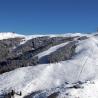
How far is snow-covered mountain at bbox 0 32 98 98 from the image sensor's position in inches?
1313

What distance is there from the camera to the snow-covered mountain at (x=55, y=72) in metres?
33.3

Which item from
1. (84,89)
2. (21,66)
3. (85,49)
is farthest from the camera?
(85,49)

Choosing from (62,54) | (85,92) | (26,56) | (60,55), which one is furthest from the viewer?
(26,56)

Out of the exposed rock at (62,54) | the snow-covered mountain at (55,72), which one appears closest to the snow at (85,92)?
the snow-covered mountain at (55,72)

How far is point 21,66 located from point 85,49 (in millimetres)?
11373

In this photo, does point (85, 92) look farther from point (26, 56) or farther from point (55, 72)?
point (26, 56)

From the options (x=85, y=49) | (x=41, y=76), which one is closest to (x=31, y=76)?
(x=41, y=76)

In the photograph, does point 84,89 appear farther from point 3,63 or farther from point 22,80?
point 3,63

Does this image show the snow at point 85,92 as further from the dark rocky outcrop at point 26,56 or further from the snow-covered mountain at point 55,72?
the dark rocky outcrop at point 26,56

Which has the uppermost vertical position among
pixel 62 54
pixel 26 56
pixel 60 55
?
pixel 62 54

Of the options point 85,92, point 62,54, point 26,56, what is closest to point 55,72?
point 62,54

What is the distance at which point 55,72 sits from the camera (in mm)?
43562

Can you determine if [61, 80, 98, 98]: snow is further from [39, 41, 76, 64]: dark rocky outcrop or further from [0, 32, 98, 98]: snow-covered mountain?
[39, 41, 76, 64]: dark rocky outcrop

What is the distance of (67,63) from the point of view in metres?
46.1
